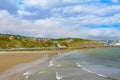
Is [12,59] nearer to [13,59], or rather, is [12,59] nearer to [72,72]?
[13,59]

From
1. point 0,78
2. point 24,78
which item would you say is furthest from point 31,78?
point 0,78

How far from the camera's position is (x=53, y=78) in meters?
27.7

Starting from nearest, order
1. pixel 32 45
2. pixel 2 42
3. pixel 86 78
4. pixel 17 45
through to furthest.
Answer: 1. pixel 86 78
2. pixel 2 42
3. pixel 17 45
4. pixel 32 45

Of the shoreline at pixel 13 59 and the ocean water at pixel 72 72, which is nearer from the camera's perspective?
the ocean water at pixel 72 72

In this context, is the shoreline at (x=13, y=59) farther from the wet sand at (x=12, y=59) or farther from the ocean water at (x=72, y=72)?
the ocean water at (x=72, y=72)

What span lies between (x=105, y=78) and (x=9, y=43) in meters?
145

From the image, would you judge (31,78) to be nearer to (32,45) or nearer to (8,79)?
(8,79)

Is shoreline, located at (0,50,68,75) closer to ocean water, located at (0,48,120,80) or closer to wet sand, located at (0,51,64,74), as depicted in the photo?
wet sand, located at (0,51,64,74)

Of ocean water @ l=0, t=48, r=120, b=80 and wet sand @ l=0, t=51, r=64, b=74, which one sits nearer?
ocean water @ l=0, t=48, r=120, b=80

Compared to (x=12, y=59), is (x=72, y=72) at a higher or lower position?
higher

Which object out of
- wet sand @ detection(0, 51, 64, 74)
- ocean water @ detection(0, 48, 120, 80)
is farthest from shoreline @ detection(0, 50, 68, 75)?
ocean water @ detection(0, 48, 120, 80)

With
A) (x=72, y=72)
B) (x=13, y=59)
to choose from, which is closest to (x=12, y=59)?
(x=13, y=59)

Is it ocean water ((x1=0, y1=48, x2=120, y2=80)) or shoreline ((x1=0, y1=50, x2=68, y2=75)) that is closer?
ocean water ((x1=0, y1=48, x2=120, y2=80))

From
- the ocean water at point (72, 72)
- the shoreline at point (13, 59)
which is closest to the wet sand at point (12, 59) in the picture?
the shoreline at point (13, 59)
